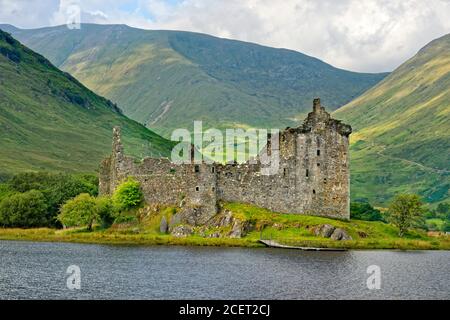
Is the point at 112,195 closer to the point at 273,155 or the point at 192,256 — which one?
the point at 273,155

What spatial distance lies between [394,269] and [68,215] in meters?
38.5

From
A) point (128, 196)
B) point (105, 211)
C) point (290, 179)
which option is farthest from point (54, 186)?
point (290, 179)

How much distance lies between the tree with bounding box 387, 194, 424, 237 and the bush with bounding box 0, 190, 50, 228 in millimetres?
40105

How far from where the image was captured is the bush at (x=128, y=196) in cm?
8431

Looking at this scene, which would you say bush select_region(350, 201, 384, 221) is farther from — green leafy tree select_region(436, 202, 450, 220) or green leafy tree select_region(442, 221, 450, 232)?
green leafy tree select_region(436, 202, 450, 220)

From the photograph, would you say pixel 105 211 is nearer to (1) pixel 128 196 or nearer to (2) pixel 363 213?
(1) pixel 128 196

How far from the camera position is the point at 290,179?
83.0 m

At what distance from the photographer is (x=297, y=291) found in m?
48.0

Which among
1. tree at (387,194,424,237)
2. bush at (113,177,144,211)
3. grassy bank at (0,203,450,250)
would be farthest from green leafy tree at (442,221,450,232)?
bush at (113,177,144,211)

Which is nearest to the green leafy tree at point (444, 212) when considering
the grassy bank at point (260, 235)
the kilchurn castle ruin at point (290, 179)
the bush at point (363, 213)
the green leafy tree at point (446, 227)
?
the green leafy tree at point (446, 227)

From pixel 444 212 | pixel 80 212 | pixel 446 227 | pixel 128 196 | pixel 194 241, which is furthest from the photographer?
pixel 444 212

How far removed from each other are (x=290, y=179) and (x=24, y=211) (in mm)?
31414
